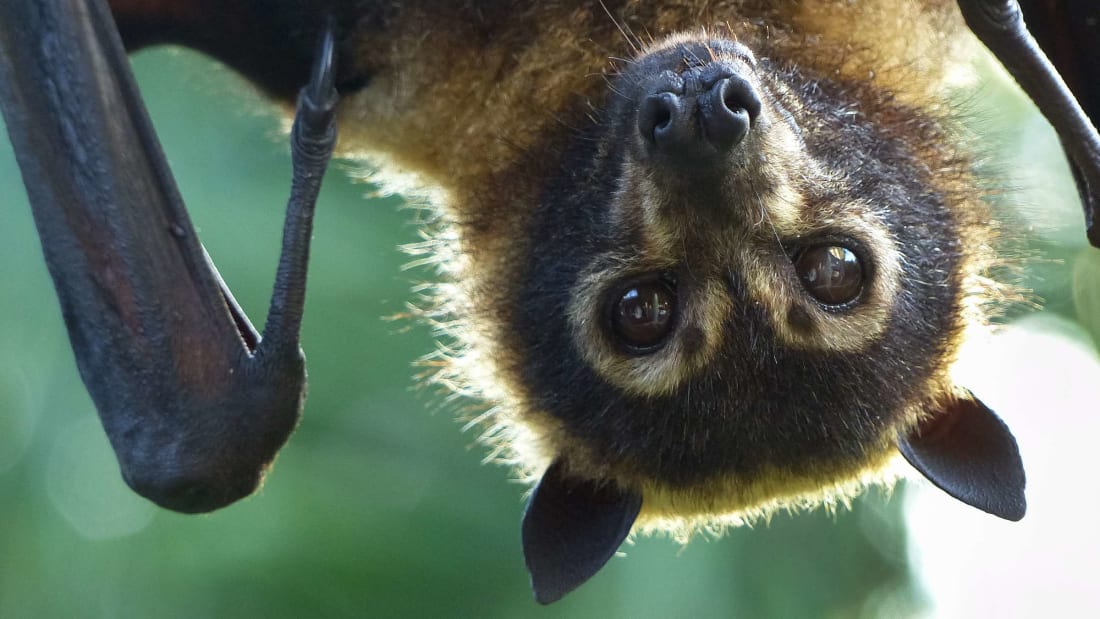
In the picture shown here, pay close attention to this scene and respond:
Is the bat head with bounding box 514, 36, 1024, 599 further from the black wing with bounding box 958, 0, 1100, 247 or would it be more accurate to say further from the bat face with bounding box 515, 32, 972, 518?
the black wing with bounding box 958, 0, 1100, 247

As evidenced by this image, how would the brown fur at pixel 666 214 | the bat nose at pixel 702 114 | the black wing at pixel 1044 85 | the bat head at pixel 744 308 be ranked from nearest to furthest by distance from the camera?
1. the bat nose at pixel 702 114
2. the black wing at pixel 1044 85
3. the bat head at pixel 744 308
4. the brown fur at pixel 666 214

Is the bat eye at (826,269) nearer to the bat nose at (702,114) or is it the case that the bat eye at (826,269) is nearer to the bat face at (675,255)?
the bat face at (675,255)

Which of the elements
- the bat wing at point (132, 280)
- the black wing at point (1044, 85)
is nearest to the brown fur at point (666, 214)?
the black wing at point (1044, 85)

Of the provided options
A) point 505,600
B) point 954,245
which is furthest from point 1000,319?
point 505,600

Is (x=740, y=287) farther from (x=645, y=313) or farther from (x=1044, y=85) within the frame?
(x=1044, y=85)

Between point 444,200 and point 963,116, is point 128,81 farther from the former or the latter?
point 963,116

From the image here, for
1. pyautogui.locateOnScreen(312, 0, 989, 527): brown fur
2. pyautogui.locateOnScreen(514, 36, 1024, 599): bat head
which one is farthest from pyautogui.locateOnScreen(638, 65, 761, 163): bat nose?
pyautogui.locateOnScreen(312, 0, 989, 527): brown fur
